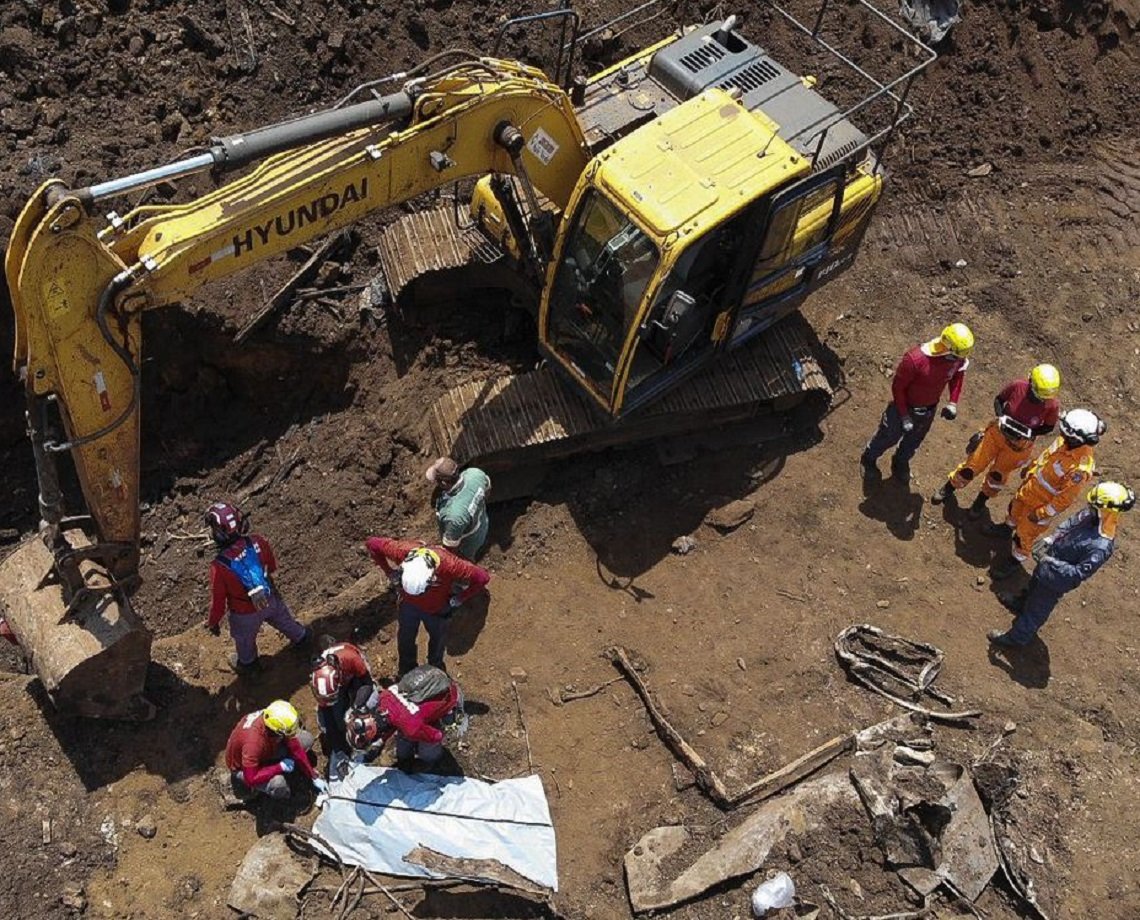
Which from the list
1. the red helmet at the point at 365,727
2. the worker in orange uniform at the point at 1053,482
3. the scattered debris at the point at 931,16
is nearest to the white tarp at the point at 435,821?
the red helmet at the point at 365,727

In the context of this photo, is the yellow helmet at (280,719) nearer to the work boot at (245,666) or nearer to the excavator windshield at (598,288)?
the work boot at (245,666)

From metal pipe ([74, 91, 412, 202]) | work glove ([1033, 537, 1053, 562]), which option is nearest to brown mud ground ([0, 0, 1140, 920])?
work glove ([1033, 537, 1053, 562])

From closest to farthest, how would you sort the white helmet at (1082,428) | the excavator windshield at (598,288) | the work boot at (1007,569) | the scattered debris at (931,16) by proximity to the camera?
the excavator windshield at (598,288), the white helmet at (1082,428), the work boot at (1007,569), the scattered debris at (931,16)

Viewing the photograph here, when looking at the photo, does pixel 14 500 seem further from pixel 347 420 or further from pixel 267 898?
pixel 267 898

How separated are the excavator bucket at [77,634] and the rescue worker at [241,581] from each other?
633mm

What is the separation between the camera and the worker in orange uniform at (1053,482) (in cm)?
866

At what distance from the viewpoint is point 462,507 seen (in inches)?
331

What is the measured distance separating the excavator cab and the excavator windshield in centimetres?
1

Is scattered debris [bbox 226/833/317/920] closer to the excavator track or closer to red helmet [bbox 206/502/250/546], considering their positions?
red helmet [bbox 206/502/250/546]

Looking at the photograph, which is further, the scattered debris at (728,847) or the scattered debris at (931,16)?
the scattered debris at (931,16)

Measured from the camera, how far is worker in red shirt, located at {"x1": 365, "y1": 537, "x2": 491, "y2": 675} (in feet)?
25.0

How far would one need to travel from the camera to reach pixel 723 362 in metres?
10.1

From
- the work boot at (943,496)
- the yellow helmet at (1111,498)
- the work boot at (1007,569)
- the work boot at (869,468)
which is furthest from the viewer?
the work boot at (869,468)

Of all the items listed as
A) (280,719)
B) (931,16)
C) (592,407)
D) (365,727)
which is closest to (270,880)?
(280,719)
